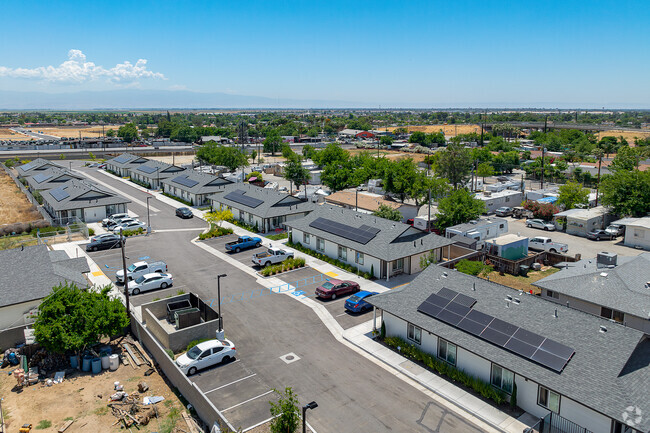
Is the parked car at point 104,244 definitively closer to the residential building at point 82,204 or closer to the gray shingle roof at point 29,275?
the gray shingle roof at point 29,275

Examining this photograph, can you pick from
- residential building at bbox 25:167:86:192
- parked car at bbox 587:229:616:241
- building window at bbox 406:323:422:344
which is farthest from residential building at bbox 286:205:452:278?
residential building at bbox 25:167:86:192

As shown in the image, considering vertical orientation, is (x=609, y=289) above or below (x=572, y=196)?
below

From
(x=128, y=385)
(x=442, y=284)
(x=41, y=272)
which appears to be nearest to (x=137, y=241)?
(x=41, y=272)

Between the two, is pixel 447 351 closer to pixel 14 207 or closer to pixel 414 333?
pixel 414 333

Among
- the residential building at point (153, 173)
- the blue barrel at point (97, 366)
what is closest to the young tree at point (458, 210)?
the blue barrel at point (97, 366)

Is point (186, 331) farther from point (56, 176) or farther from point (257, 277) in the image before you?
point (56, 176)

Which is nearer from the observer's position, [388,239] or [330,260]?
[388,239]

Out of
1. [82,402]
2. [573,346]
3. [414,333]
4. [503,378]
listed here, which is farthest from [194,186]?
[573,346]

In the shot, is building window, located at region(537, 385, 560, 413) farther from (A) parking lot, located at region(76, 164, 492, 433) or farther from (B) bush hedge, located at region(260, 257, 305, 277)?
(B) bush hedge, located at region(260, 257, 305, 277)
